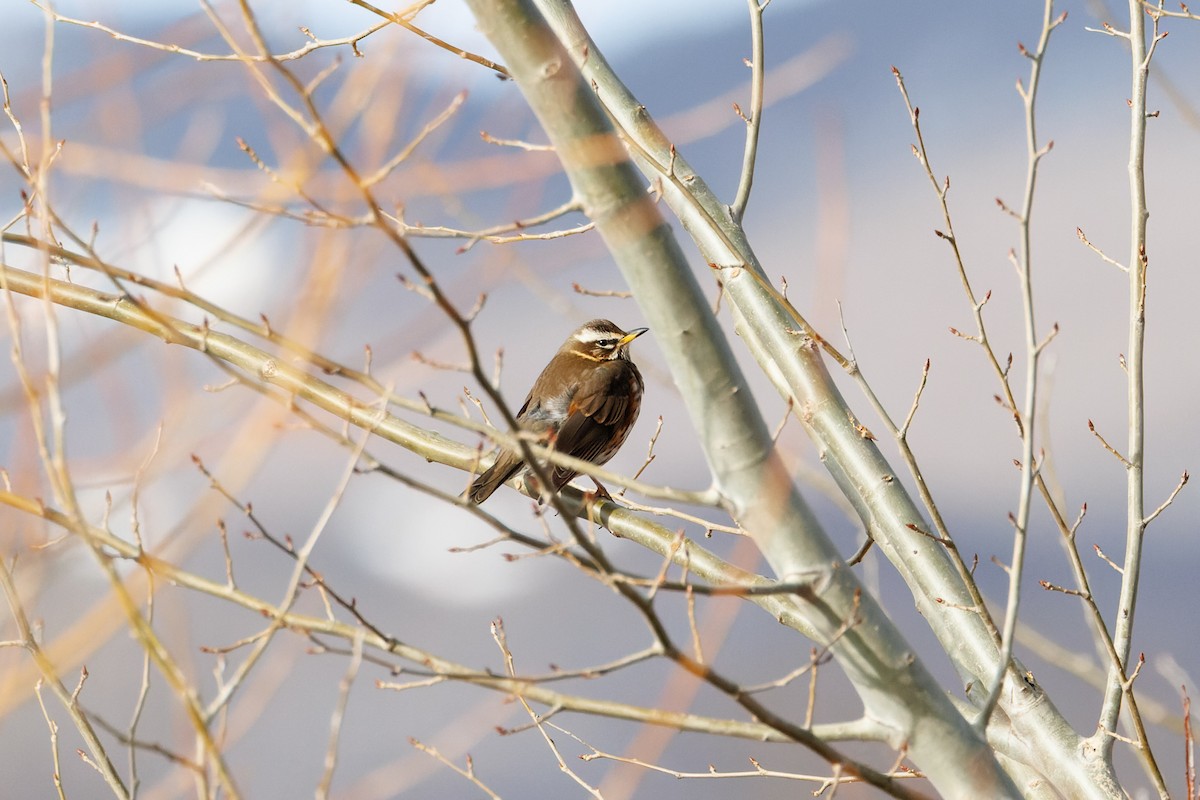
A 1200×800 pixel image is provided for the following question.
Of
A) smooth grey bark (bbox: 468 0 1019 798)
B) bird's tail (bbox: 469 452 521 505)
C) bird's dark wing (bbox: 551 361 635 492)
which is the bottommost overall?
smooth grey bark (bbox: 468 0 1019 798)

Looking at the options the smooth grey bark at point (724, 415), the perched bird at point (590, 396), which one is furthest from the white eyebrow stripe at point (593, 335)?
the smooth grey bark at point (724, 415)

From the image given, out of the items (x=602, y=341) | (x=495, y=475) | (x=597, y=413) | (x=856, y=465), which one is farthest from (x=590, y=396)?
(x=856, y=465)

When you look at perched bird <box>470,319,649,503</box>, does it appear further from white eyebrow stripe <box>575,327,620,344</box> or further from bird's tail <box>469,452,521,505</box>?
bird's tail <box>469,452,521,505</box>

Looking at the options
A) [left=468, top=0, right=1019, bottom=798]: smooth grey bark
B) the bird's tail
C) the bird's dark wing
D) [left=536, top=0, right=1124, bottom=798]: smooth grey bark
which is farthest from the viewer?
the bird's dark wing

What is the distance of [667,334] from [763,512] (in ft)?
1.72

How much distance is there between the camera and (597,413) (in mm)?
7121

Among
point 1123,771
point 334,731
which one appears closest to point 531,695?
point 334,731

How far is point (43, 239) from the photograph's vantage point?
277 centimetres

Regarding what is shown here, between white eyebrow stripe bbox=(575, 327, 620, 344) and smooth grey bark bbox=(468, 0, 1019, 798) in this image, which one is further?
white eyebrow stripe bbox=(575, 327, 620, 344)

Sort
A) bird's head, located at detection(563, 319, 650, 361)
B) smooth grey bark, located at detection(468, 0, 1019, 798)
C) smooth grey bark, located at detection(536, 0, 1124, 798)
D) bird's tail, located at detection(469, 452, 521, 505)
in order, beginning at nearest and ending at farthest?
1. smooth grey bark, located at detection(468, 0, 1019, 798)
2. smooth grey bark, located at detection(536, 0, 1124, 798)
3. bird's tail, located at detection(469, 452, 521, 505)
4. bird's head, located at detection(563, 319, 650, 361)

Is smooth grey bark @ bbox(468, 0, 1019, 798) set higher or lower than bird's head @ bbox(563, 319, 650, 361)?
lower

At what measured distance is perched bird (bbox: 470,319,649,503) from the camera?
7.04 metres

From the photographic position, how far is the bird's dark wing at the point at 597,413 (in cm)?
698

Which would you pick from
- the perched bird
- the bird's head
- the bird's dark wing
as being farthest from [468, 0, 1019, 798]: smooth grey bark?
the bird's head
